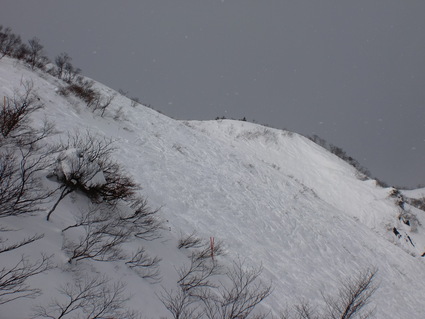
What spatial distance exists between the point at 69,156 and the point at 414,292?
1585 cm

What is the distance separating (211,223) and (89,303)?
20.3 ft

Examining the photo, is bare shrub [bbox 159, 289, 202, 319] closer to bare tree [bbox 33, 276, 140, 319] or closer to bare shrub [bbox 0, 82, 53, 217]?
bare tree [bbox 33, 276, 140, 319]

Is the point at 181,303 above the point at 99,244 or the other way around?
the other way around

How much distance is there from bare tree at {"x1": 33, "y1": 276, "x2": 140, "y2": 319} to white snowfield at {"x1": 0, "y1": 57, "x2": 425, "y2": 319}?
17cm

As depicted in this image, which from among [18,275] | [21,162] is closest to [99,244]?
[18,275]

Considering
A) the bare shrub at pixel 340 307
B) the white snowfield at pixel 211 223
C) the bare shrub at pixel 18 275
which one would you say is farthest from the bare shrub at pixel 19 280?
the bare shrub at pixel 340 307

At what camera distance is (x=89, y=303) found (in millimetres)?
4094

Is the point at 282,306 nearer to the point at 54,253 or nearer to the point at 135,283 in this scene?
the point at 135,283

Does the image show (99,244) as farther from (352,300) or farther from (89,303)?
(352,300)

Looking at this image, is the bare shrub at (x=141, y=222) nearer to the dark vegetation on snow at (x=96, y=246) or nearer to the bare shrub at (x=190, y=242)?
the dark vegetation on snow at (x=96, y=246)

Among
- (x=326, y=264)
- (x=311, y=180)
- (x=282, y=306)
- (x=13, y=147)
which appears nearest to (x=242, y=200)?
(x=326, y=264)

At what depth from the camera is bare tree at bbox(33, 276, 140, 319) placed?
363 centimetres

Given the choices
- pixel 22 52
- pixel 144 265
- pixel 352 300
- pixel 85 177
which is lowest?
pixel 144 265

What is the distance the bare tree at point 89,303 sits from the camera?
3627mm
